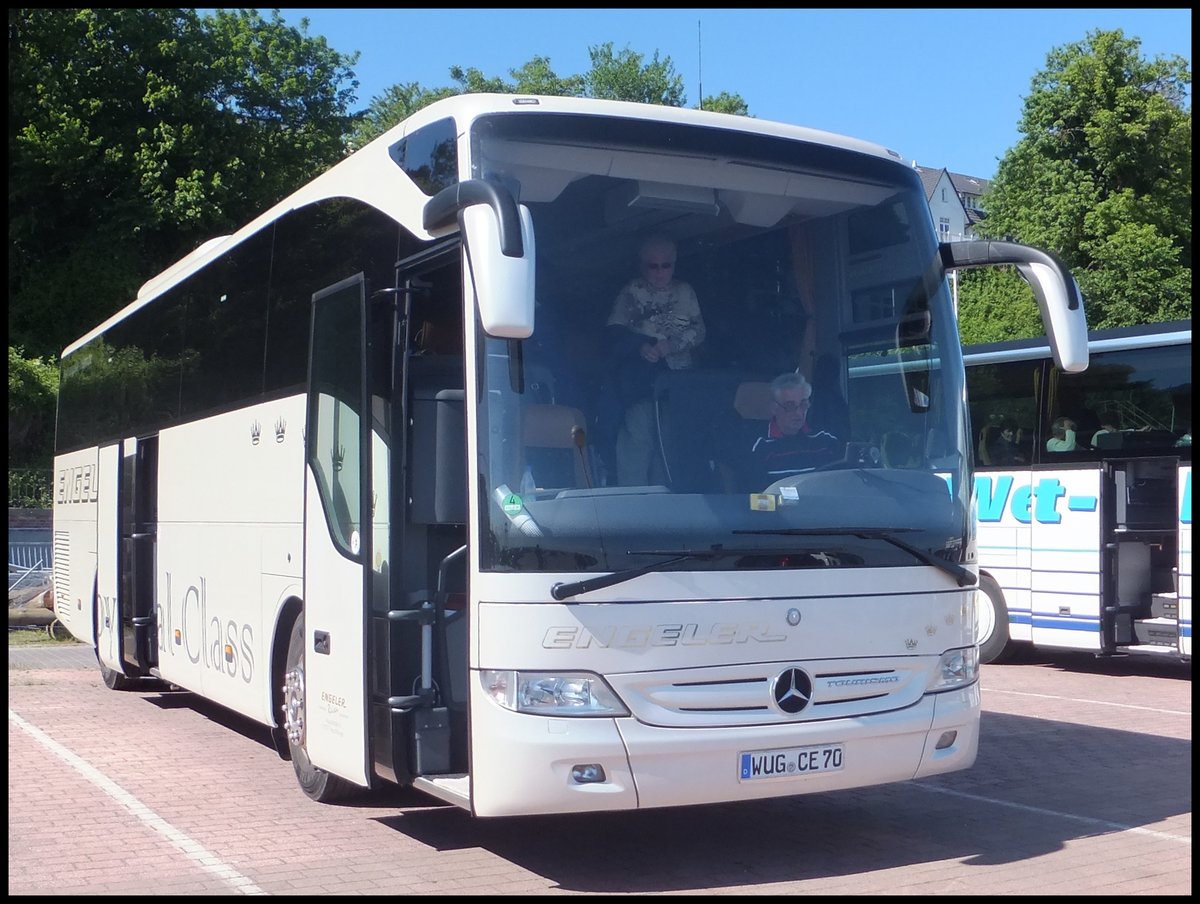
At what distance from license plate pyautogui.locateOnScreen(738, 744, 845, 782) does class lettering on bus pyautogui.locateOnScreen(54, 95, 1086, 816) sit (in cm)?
1

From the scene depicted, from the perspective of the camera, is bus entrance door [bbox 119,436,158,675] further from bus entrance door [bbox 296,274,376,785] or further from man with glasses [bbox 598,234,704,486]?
man with glasses [bbox 598,234,704,486]

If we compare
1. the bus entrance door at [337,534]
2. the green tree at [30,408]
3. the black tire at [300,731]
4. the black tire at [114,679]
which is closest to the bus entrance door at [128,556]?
the black tire at [114,679]

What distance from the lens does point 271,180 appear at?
39.1m

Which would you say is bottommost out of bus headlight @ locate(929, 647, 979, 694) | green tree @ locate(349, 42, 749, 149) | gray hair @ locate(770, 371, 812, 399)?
bus headlight @ locate(929, 647, 979, 694)

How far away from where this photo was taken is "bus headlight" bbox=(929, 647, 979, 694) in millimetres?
7062

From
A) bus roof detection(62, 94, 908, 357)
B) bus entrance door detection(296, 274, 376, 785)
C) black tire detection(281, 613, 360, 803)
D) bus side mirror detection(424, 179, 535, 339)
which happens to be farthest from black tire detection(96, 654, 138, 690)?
bus side mirror detection(424, 179, 535, 339)

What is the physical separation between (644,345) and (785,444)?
79cm

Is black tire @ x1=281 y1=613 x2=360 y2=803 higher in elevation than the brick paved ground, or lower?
higher

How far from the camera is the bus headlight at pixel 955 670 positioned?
7.06 metres

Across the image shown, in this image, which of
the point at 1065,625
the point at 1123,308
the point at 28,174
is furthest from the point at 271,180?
the point at 1065,625

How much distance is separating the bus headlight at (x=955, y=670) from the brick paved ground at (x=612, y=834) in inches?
32.0

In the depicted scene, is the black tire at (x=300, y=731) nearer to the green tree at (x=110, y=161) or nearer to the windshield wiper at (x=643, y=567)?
the windshield wiper at (x=643, y=567)

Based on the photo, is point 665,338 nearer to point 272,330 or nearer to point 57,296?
point 272,330

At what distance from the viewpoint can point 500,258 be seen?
5766 mm
